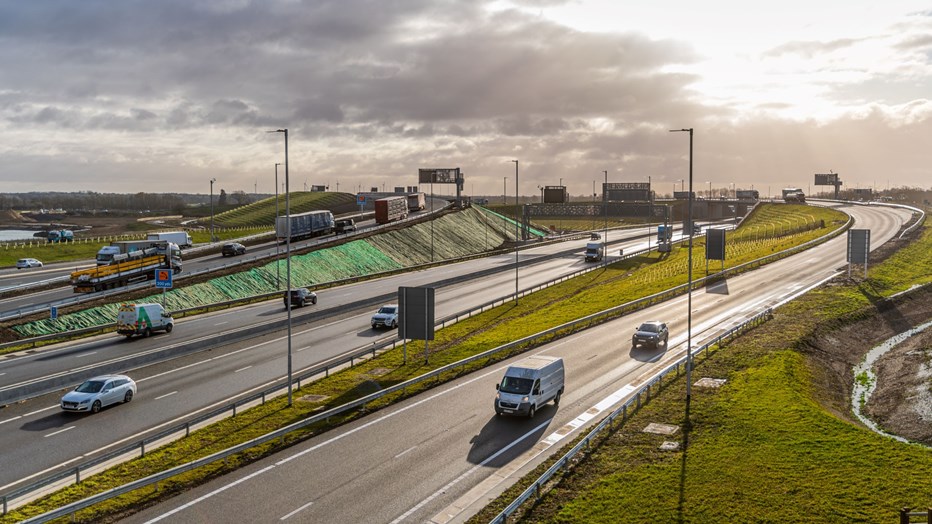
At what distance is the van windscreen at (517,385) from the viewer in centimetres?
3338

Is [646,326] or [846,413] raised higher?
[646,326]

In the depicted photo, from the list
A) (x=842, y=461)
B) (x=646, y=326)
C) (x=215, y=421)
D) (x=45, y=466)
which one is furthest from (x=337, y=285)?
(x=842, y=461)

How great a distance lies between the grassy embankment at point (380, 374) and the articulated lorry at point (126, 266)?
3271 cm

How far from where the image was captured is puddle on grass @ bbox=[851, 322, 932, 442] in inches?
1578

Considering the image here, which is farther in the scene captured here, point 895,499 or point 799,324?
point 799,324

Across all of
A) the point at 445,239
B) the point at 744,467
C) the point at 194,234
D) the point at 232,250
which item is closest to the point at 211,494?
the point at 744,467

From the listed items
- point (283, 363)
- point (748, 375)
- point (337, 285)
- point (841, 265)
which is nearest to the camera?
point (748, 375)

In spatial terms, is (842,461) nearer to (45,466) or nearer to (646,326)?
(646,326)

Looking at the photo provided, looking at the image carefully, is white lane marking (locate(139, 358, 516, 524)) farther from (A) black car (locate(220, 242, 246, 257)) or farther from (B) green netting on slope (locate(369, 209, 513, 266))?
(B) green netting on slope (locate(369, 209, 513, 266))

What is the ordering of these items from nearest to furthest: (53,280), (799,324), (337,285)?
(799,324) → (53,280) → (337,285)

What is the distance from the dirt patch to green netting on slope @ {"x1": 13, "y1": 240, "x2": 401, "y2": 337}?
173 feet

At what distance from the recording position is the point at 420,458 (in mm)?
28438

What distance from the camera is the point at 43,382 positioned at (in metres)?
38.7

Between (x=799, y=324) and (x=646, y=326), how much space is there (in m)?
15.5
